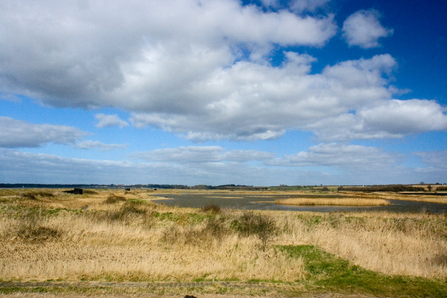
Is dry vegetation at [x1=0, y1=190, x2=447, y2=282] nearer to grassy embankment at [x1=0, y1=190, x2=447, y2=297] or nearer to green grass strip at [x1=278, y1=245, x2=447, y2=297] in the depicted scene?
grassy embankment at [x1=0, y1=190, x2=447, y2=297]

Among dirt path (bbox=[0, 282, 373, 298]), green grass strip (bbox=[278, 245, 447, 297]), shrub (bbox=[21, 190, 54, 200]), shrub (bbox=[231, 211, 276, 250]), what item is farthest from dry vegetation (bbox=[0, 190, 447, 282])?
shrub (bbox=[21, 190, 54, 200])

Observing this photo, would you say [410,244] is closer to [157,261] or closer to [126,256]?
[157,261]

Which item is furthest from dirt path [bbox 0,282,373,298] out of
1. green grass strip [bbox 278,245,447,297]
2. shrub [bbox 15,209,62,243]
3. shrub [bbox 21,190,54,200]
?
shrub [bbox 21,190,54,200]

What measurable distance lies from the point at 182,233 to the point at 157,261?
4571 millimetres

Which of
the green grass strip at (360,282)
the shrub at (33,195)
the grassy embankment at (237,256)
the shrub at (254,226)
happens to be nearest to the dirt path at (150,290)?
the grassy embankment at (237,256)

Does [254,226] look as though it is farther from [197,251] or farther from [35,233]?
[35,233]

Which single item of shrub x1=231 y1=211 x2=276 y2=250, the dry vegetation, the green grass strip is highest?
shrub x1=231 y1=211 x2=276 y2=250

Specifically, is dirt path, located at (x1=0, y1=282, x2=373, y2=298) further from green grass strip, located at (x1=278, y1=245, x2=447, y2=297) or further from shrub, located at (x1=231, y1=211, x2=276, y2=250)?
shrub, located at (x1=231, y1=211, x2=276, y2=250)

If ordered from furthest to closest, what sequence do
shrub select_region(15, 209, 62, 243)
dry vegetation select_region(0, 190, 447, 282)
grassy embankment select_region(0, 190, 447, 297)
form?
shrub select_region(15, 209, 62, 243)
dry vegetation select_region(0, 190, 447, 282)
grassy embankment select_region(0, 190, 447, 297)

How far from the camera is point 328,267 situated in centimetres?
1148

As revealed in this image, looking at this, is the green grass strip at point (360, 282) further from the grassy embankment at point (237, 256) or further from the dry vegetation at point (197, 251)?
the dry vegetation at point (197, 251)

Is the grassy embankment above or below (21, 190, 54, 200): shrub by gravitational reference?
below

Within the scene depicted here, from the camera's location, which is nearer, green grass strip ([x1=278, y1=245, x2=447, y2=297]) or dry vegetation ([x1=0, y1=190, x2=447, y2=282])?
green grass strip ([x1=278, y1=245, x2=447, y2=297])

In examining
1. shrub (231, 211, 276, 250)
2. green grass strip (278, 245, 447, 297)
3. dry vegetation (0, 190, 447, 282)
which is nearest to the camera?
green grass strip (278, 245, 447, 297)
